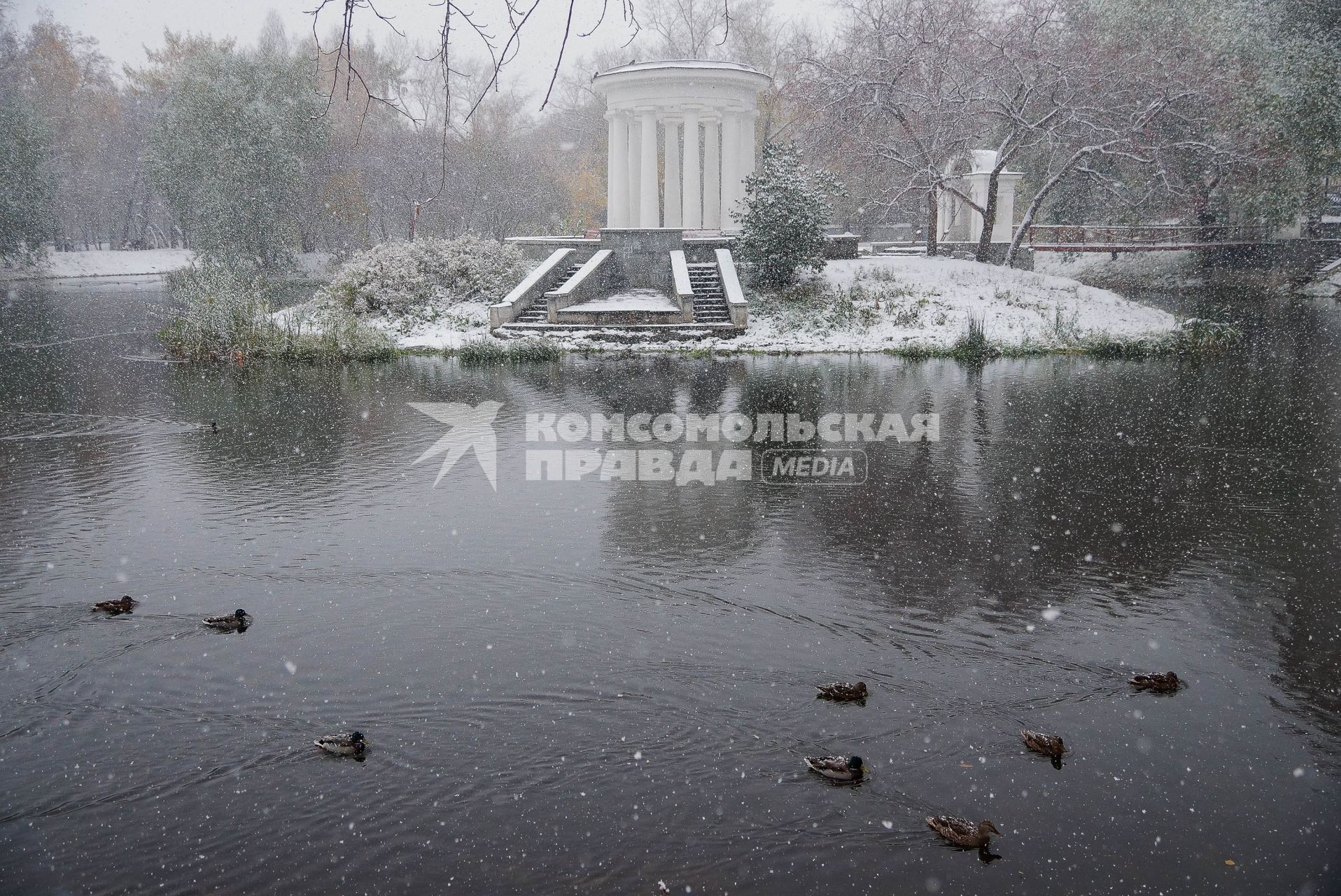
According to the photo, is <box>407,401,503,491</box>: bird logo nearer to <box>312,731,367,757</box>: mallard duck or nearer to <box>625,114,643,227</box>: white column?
<box>312,731,367,757</box>: mallard duck

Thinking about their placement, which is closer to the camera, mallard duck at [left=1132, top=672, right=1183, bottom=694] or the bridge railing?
mallard duck at [left=1132, top=672, right=1183, bottom=694]

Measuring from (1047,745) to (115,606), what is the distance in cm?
668

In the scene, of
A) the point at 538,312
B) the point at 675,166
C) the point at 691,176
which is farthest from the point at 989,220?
the point at 538,312

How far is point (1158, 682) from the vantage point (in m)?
5.98

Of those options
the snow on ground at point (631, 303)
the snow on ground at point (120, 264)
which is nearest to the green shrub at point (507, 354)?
the snow on ground at point (631, 303)

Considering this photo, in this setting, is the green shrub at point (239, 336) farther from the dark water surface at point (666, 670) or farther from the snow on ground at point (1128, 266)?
the snow on ground at point (1128, 266)

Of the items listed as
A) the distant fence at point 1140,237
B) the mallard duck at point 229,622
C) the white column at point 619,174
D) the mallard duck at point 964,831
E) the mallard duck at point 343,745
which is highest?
the white column at point 619,174

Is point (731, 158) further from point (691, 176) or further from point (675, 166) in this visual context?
point (675, 166)

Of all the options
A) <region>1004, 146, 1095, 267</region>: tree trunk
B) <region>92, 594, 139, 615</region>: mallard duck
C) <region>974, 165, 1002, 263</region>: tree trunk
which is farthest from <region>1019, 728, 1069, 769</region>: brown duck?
<region>974, 165, 1002, 263</region>: tree trunk

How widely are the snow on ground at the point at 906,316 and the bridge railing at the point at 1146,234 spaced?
14983 millimetres

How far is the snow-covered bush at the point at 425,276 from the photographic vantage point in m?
25.9

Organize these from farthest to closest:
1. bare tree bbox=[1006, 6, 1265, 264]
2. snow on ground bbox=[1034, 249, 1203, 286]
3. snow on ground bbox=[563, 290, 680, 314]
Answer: snow on ground bbox=[1034, 249, 1203, 286] < bare tree bbox=[1006, 6, 1265, 264] < snow on ground bbox=[563, 290, 680, 314]

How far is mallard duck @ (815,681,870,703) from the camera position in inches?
232

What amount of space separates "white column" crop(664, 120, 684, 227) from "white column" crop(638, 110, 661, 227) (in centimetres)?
80
